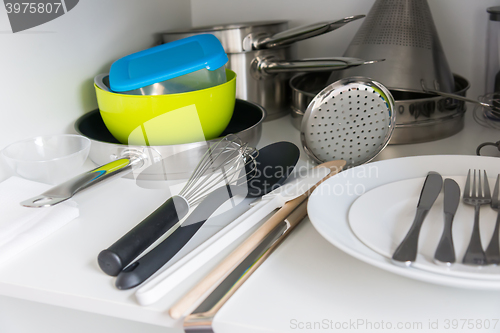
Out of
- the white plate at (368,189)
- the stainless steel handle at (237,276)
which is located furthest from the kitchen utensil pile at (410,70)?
the stainless steel handle at (237,276)

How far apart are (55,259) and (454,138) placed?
1.89 feet

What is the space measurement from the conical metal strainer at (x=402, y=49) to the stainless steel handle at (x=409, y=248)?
1.16 ft

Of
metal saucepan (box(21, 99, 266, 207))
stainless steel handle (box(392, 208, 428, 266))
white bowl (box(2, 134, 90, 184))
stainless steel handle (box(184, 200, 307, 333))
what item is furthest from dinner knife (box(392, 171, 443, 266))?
white bowl (box(2, 134, 90, 184))

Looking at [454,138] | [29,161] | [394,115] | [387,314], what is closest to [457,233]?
[387,314]

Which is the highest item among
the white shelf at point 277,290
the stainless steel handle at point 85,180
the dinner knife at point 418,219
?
the stainless steel handle at point 85,180

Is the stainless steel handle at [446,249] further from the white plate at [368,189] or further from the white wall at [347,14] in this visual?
the white wall at [347,14]

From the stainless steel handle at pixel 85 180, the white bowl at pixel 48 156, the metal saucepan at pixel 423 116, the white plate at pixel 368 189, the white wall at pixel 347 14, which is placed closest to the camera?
the white plate at pixel 368 189

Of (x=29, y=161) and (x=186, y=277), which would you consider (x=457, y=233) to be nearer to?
(x=186, y=277)

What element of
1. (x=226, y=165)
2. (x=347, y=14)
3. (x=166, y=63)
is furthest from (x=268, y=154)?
(x=347, y=14)

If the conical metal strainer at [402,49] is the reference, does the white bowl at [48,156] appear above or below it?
below

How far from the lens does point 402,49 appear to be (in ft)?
2.19

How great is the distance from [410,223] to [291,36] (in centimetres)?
39

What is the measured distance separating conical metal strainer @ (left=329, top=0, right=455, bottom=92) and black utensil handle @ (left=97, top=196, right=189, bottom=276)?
0.40 meters

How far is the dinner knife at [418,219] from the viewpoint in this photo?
0.31 meters
